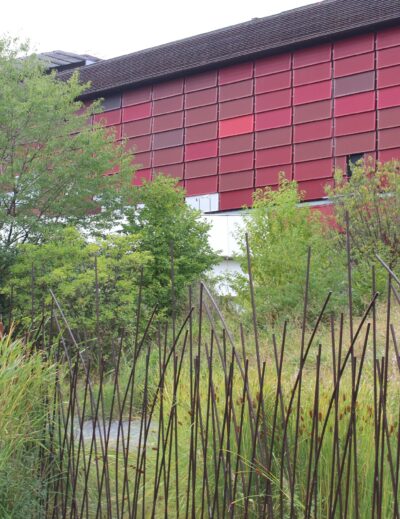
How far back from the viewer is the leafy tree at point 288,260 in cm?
1170

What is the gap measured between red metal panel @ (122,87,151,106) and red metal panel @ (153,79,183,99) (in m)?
0.30

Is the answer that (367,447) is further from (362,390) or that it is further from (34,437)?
(34,437)

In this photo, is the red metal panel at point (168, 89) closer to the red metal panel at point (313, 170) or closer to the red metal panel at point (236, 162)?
the red metal panel at point (236, 162)

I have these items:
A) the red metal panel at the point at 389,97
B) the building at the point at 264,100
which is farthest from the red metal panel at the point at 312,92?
the red metal panel at the point at 389,97

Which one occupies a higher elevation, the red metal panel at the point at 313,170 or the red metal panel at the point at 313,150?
the red metal panel at the point at 313,150

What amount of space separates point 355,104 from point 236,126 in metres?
3.50

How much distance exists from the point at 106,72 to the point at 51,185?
36.9 ft

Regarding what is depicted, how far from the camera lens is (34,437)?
413 cm

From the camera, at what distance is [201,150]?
930 inches

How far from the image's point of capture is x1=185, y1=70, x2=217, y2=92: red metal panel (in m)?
23.4

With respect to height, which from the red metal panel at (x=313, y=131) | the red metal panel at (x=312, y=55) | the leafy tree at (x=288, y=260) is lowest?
the leafy tree at (x=288, y=260)

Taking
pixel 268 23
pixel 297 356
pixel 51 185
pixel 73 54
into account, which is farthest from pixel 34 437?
pixel 73 54

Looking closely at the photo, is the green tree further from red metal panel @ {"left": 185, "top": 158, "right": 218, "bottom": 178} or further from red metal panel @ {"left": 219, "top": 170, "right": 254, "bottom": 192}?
red metal panel @ {"left": 185, "top": 158, "right": 218, "bottom": 178}

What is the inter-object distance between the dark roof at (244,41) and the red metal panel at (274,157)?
265cm
